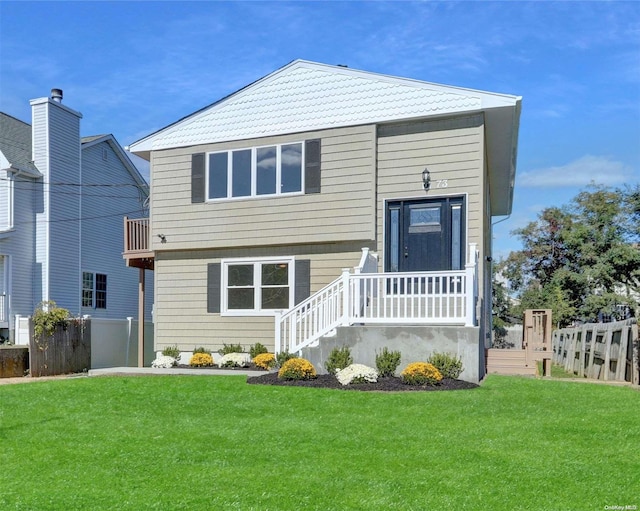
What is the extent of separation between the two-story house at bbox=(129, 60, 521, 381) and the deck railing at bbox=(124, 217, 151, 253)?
83 centimetres

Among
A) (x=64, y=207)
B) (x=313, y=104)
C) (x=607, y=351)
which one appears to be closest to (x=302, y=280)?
(x=313, y=104)

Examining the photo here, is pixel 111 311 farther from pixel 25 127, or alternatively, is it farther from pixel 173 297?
pixel 173 297

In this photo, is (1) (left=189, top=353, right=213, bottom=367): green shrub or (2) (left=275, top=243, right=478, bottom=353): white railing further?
(1) (left=189, top=353, right=213, bottom=367): green shrub

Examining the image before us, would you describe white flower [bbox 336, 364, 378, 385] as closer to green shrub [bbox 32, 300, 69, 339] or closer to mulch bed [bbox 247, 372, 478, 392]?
mulch bed [bbox 247, 372, 478, 392]

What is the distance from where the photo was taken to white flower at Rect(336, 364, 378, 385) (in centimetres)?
951

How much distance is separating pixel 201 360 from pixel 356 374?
195 inches

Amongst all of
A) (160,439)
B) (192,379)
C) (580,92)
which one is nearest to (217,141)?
(192,379)

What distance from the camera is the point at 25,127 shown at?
21781mm

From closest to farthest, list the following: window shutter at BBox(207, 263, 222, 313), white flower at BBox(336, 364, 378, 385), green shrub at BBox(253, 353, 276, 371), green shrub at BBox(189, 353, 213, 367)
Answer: white flower at BBox(336, 364, 378, 385), green shrub at BBox(253, 353, 276, 371), green shrub at BBox(189, 353, 213, 367), window shutter at BBox(207, 263, 222, 313)

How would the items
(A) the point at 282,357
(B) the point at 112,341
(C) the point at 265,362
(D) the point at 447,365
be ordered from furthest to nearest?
(B) the point at 112,341
(C) the point at 265,362
(A) the point at 282,357
(D) the point at 447,365

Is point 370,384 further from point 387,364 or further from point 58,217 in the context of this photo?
point 58,217

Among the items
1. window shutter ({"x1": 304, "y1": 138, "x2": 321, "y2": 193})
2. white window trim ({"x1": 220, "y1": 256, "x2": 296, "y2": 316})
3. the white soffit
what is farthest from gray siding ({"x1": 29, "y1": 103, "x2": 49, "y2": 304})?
window shutter ({"x1": 304, "y1": 138, "x2": 321, "y2": 193})

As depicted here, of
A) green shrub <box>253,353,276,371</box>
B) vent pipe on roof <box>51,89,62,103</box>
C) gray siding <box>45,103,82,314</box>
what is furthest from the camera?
vent pipe on roof <box>51,89,62,103</box>

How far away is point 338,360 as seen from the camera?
10414 mm
